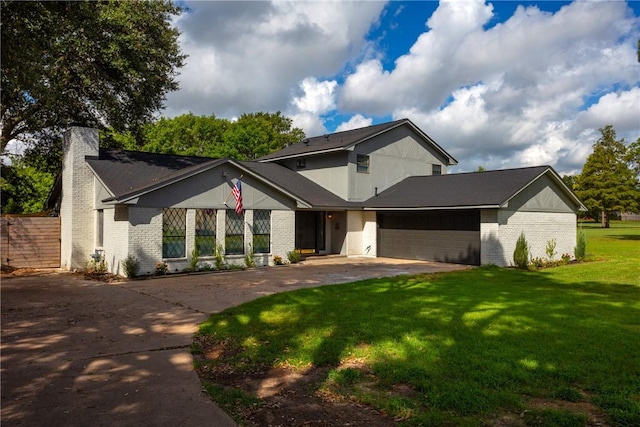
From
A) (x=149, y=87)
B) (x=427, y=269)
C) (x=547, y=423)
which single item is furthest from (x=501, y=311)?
(x=149, y=87)

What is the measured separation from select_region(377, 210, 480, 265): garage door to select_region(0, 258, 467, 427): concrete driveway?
24.2 ft

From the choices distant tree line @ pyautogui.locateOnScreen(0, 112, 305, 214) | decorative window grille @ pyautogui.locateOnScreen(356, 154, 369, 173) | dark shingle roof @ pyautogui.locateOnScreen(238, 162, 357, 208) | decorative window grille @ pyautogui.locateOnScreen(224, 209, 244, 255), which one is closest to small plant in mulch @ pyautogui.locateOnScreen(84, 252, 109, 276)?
decorative window grille @ pyautogui.locateOnScreen(224, 209, 244, 255)

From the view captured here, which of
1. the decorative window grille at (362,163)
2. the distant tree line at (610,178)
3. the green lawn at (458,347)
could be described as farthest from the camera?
the distant tree line at (610,178)

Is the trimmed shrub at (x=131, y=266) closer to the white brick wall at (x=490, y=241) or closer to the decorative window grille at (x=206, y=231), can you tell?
the decorative window grille at (x=206, y=231)

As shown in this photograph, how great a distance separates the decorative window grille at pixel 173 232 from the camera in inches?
616

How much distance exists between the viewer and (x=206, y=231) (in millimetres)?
16750

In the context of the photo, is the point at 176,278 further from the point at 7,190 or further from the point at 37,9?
the point at 7,190

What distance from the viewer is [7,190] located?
2388 centimetres

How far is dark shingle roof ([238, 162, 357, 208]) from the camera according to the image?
21047mm

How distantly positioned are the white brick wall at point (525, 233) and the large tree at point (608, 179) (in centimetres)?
2785

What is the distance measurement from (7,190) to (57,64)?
10385 mm

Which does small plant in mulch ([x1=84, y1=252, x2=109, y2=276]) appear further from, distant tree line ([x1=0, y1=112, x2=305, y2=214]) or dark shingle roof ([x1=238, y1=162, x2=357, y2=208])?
distant tree line ([x1=0, y1=112, x2=305, y2=214])

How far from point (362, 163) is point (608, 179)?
34224 millimetres

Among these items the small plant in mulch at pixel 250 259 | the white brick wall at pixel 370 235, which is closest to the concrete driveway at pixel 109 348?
the small plant in mulch at pixel 250 259
